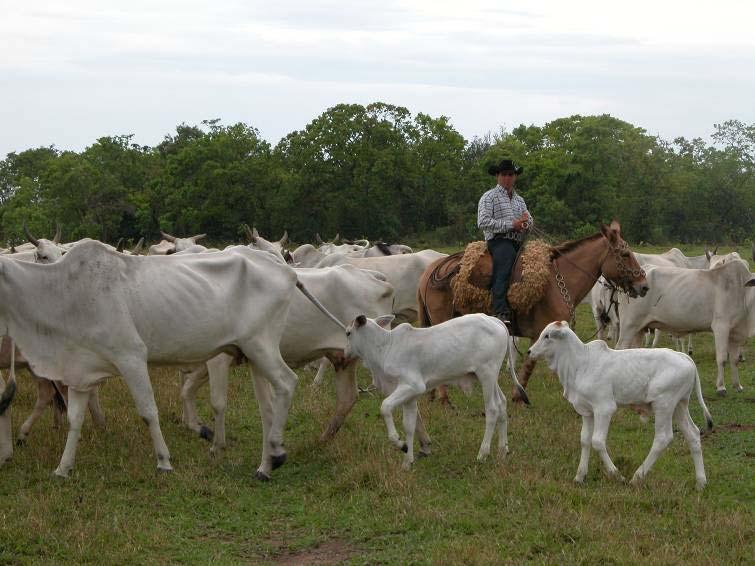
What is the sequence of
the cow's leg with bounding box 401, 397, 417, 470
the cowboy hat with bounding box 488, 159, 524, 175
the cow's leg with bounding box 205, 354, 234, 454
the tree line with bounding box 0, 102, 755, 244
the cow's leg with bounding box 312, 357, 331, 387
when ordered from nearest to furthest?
the cow's leg with bounding box 401, 397, 417, 470, the cow's leg with bounding box 205, 354, 234, 454, the cowboy hat with bounding box 488, 159, 524, 175, the cow's leg with bounding box 312, 357, 331, 387, the tree line with bounding box 0, 102, 755, 244

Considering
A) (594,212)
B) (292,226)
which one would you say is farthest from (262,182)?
(594,212)

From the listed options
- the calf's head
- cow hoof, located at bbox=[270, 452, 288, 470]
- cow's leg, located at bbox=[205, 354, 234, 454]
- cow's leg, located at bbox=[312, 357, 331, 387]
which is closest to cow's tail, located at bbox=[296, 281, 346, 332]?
the calf's head

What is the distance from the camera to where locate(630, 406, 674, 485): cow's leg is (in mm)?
7637

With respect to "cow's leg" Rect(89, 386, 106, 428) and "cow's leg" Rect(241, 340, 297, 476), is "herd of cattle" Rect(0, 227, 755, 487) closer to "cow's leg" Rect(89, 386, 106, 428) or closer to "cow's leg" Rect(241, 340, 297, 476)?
"cow's leg" Rect(241, 340, 297, 476)

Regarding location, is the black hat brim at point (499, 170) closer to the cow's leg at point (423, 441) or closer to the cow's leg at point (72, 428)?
the cow's leg at point (423, 441)

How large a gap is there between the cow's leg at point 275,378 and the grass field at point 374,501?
1.01 ft

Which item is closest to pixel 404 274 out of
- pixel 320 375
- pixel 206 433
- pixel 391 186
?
pixel 320 375

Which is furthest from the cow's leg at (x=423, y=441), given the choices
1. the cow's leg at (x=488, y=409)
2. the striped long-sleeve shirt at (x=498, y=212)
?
the striped long-sleeve shirt at (x=498, y=212)

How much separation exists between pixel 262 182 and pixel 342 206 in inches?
234

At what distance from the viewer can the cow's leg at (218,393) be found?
30.9 ft

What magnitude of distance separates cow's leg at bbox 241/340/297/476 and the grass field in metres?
0.31

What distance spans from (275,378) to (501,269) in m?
3.94

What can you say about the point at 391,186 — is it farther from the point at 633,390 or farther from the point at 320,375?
the point at 633,390

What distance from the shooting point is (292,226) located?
59.7 metres
